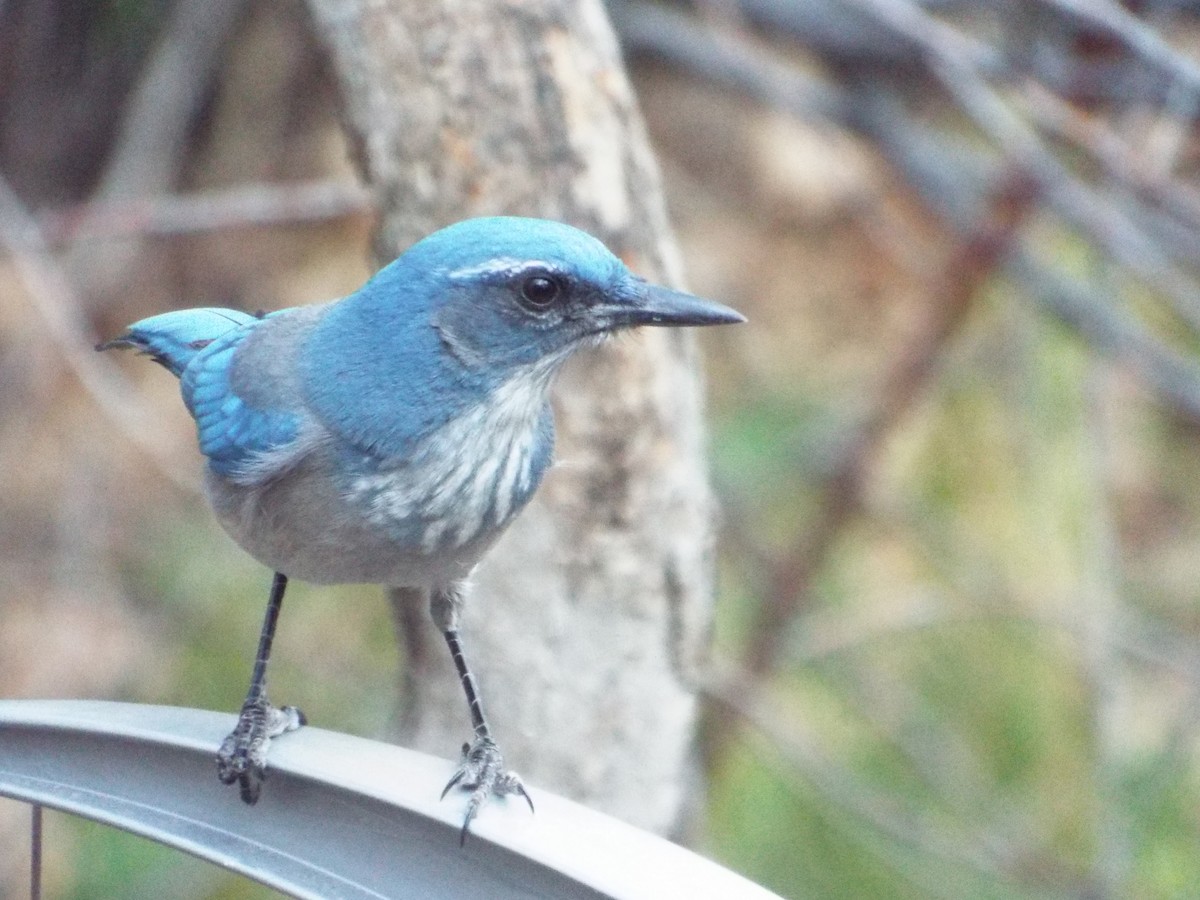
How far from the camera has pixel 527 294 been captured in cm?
238

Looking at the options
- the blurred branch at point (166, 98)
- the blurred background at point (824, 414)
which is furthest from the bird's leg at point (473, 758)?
the blurred branch at point (166, 98)

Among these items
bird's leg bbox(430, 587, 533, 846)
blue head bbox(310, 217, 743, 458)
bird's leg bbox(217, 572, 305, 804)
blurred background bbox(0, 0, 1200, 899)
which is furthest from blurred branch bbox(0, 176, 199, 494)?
blue head bbox(310, 217, 743, 458)

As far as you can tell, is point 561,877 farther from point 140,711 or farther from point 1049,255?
point 1049,255

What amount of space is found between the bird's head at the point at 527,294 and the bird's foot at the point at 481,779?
571mm

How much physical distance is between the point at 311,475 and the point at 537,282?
16.8 inches

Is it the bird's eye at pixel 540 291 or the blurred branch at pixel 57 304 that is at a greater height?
the bird's eye at pixel 540 291

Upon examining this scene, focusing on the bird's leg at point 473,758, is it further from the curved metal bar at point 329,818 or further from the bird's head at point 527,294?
the bird's head at point 527,294

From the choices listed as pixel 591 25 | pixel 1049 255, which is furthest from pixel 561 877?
pixel 1049 255

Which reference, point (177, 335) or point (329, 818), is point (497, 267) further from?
point (329, 818)

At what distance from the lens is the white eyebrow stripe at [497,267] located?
231 cm

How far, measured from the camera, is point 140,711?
214cm

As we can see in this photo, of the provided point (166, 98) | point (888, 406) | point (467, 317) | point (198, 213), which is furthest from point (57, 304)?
point (467, 317)

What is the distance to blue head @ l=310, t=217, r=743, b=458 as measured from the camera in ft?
7.59

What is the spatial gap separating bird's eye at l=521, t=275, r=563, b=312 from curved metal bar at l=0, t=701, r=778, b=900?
2.23ft
